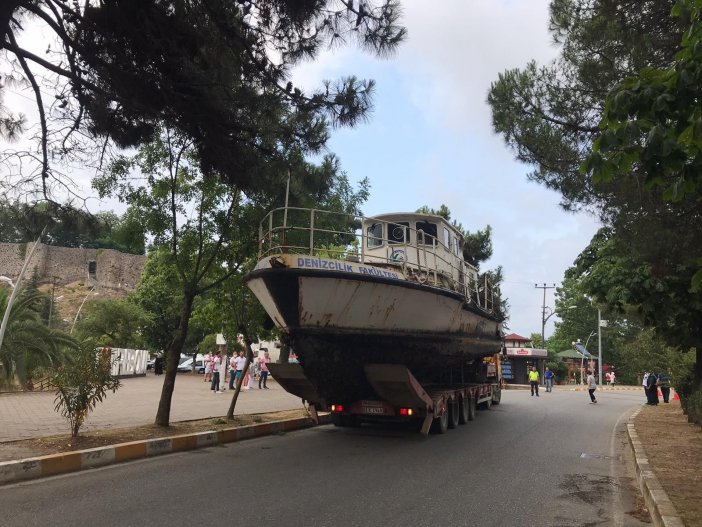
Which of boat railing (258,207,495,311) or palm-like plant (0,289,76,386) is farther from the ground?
boat railing (258,207,495,311)

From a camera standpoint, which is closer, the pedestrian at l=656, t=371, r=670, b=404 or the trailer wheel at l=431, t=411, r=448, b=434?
the trailer wheel at l=431, t=411, r=448, b=434

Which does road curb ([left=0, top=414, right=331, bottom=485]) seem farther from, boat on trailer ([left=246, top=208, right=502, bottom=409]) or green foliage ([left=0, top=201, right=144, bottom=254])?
green foliage ([left=0, top=201, right=144, bottom=254])

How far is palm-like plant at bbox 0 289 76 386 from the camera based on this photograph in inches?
657

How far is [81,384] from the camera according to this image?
807 cm

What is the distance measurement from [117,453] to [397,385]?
4.43 metres

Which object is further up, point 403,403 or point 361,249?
point 361,249

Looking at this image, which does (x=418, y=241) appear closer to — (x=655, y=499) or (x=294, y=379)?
(x=294, y=379)

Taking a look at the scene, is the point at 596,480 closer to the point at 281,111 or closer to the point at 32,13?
the point at 281,111

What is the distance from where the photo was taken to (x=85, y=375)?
26.6 feet

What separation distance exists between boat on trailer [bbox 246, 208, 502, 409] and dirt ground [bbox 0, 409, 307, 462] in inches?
64.1

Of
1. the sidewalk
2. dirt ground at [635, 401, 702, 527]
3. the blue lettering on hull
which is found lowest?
the sidewalk

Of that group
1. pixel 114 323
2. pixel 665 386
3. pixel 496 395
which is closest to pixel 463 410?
pixel 496 395

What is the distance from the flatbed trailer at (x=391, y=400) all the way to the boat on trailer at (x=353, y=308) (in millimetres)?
49

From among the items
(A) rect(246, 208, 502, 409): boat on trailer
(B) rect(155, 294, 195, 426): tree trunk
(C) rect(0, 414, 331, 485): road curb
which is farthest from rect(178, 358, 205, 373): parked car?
(A) rect(246, 208, 502, 409): boat on trailer
